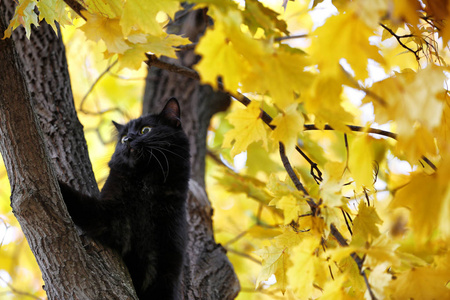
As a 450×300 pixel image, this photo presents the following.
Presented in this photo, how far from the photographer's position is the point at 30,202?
1512 millimetres

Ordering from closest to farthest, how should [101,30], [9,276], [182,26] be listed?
1. [101,30]
2. [9,276]
3. [182,26]

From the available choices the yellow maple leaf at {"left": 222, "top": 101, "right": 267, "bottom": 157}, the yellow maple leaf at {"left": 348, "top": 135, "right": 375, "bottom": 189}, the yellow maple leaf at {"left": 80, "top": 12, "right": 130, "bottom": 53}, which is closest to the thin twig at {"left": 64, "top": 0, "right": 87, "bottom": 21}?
the yellow maple leaf at {"left": 80, "top": 12, "right": 130, "bottom": 53}

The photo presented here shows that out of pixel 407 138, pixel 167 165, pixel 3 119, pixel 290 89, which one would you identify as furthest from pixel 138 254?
pixel 407 138

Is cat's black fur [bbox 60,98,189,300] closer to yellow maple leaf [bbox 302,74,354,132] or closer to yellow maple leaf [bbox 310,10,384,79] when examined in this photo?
yellow maple leaf [bbox 302,74,354,132]

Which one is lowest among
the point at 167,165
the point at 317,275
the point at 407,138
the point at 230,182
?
the point at 317,275

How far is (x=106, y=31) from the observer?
166cm

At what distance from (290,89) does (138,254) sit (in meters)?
1.51

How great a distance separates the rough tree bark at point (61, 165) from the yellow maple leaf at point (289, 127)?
35.4 inches

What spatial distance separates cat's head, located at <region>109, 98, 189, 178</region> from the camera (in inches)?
99.3

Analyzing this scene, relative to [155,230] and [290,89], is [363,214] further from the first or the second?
[155,230]

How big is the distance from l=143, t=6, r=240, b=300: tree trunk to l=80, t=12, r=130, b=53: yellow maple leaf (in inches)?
59.3

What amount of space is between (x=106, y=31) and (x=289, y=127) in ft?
2.83

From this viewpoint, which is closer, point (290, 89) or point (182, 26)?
point (290, 89)

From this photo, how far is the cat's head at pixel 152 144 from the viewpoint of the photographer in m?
2.52
